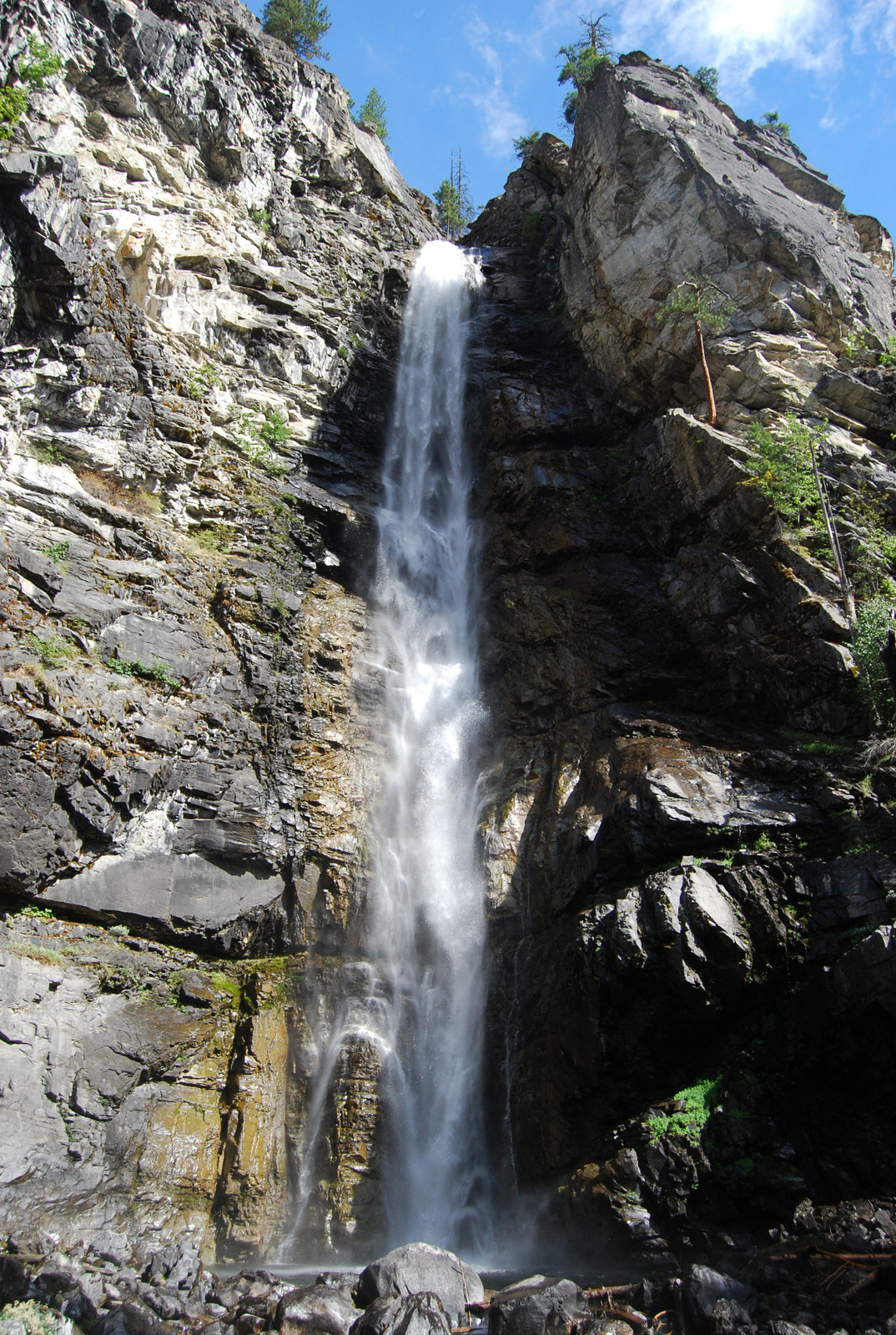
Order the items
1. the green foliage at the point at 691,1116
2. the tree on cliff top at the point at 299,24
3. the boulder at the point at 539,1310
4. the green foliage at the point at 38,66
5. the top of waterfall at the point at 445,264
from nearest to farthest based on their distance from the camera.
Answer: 1. the boulder at the point at 539,1310
2. the green foliage at the point at 691,1116
3. the green foliage at the point at 38,66
4. the top of waterfall at the point at 445,264
5. the tree on cliff top at the point at 299,24

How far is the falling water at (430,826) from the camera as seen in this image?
1109 centimetres

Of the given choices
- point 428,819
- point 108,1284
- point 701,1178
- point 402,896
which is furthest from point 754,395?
point 108,1284

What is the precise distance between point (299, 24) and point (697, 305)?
29.3m

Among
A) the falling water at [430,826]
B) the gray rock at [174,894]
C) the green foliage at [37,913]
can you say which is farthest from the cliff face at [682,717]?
the green foliage at [37,913]

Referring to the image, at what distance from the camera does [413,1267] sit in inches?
323

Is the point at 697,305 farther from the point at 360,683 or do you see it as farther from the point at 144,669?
the point at 144,669

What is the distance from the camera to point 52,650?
11758 mm

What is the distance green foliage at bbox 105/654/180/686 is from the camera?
12.5 meters

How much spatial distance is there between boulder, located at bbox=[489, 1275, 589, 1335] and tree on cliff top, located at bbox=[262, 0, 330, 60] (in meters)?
43.4

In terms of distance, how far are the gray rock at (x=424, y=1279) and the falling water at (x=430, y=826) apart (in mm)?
2296

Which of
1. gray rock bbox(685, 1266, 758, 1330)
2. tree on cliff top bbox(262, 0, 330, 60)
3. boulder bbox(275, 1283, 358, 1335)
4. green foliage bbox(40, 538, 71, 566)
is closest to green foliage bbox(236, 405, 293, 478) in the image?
green foliage bbox(40, 538, 71, 566)

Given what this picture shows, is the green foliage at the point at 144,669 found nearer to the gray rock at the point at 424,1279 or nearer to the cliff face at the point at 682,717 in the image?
the cliff face at the point at 682,717

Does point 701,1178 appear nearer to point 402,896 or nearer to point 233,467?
point 402,896

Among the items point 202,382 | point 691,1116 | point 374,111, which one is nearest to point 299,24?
point 374,111
